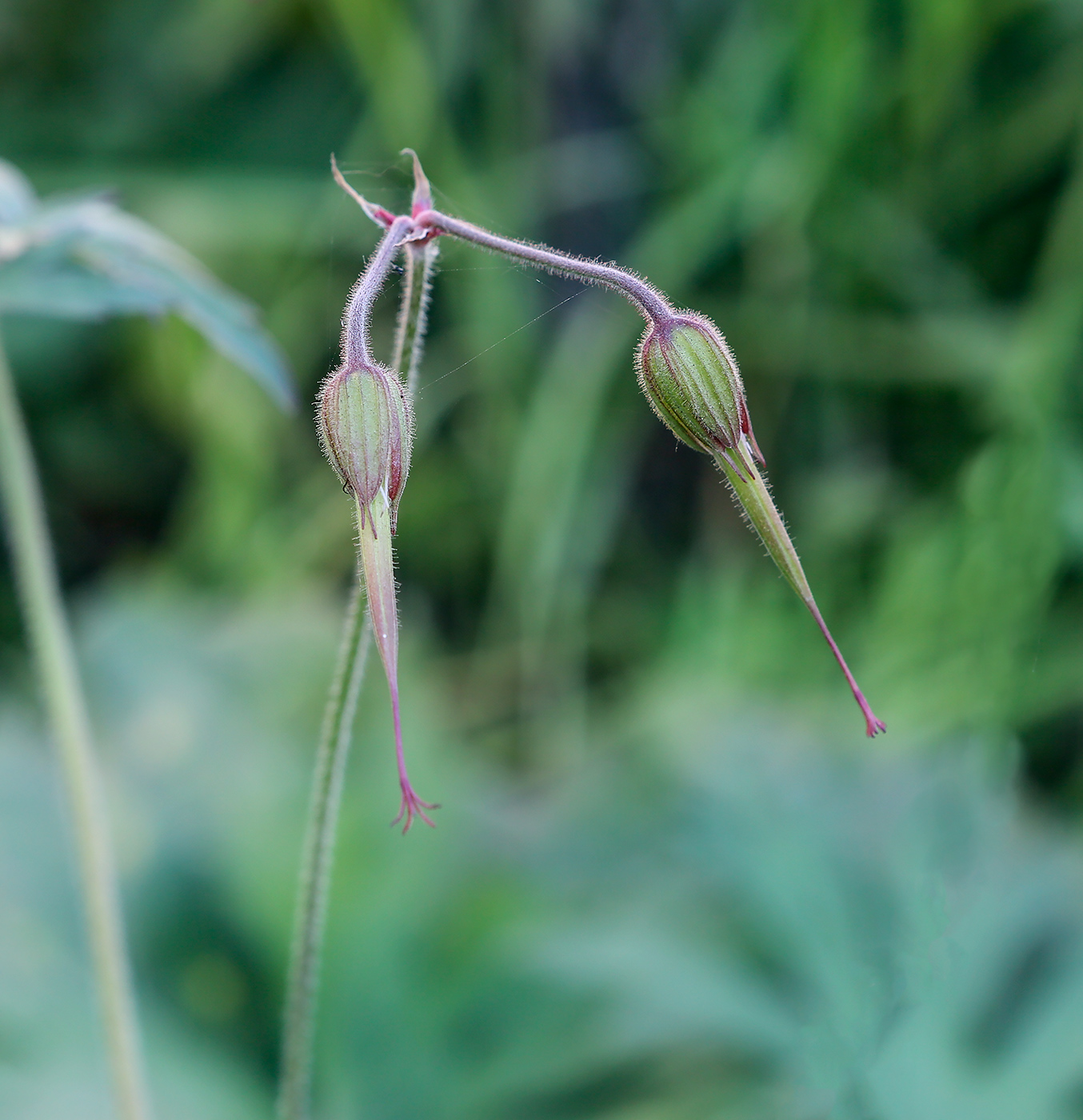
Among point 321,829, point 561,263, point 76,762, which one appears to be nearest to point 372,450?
point 561,263

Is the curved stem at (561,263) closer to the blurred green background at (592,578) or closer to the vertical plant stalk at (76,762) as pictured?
the blurred green background at (592,578)

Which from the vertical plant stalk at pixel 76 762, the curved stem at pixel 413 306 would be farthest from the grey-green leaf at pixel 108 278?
the curved stem at pixel 413 306

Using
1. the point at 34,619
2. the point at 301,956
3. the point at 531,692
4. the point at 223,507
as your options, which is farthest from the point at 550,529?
the point at 301,956

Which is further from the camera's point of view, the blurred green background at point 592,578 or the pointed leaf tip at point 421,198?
the blurred green background at point 592,578

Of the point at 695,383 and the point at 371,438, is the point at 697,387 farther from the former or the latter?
the point at 371,438

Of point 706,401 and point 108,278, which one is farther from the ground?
point 108,278

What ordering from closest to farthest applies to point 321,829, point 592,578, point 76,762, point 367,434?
point 367,434, point 321,829, point 76,762, point 592,578

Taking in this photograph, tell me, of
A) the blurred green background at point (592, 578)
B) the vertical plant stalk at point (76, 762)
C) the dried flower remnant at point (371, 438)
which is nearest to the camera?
the dried flower remnant at point (371, 438)
